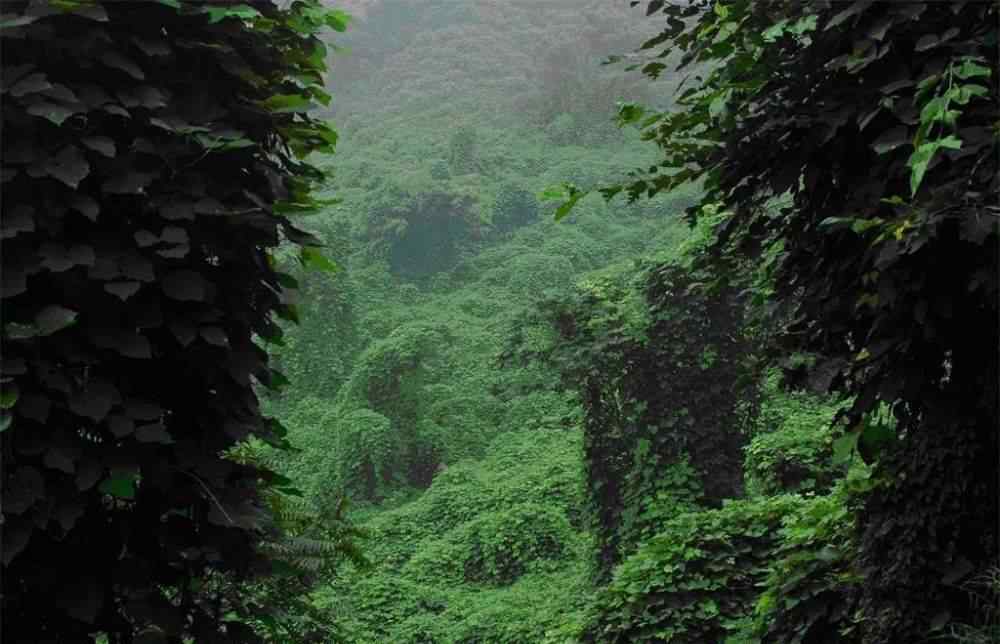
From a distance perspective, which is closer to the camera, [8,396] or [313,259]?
[8,396]

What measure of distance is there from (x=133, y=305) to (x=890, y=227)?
199 centimetres

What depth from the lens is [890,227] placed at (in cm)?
245

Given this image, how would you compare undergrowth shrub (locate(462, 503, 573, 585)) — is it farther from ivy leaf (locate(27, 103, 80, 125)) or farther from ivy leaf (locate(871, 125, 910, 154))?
ivy leaf (locate(27, 103, 80, 125))

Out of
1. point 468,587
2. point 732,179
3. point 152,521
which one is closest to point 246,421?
point 152,521

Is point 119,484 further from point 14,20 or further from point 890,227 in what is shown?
point 890,227

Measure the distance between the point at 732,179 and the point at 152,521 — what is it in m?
2.25

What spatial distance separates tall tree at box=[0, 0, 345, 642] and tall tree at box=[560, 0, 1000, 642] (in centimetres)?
128

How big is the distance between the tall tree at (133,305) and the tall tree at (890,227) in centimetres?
128

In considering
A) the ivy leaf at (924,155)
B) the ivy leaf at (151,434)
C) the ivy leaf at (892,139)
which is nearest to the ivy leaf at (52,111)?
the ivy leaf at (151,434)

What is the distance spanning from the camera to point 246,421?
2664 mm

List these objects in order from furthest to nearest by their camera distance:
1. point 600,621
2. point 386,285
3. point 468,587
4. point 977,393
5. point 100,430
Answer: point 386,285
point 468,587
point 600,621
point 977,393
point 100,430

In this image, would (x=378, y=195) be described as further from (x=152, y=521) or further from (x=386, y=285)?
(x=152, y=521)

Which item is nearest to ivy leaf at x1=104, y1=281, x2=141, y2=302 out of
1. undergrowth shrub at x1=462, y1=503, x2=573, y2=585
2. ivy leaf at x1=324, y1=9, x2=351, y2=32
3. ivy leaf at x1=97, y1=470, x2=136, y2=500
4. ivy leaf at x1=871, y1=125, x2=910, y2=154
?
ivy leaf at x1=97, y1=470, x2=136, y2=500

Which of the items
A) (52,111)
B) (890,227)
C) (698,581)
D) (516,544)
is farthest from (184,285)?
(516,544)
